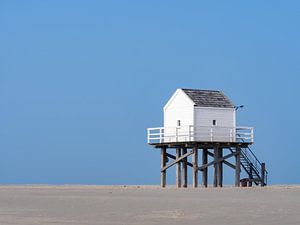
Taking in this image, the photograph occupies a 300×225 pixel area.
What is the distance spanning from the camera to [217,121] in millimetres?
44781

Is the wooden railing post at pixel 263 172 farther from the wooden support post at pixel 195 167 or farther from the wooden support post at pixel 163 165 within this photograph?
the wooden support post at pixel 163 165

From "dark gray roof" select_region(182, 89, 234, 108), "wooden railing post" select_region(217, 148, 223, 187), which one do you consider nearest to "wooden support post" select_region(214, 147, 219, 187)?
"wooden railing post" select_region(217, 148, 223, 187)

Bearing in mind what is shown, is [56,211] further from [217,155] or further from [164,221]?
[217,155]

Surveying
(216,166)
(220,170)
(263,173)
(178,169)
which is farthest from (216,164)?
(263,173)

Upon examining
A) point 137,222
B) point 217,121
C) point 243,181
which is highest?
point 217,121

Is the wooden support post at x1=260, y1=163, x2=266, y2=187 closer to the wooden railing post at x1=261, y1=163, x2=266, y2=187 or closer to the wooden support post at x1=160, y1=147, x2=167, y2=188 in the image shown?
the wooden railing post at x1=261, y1=163, x2=266, y2=187

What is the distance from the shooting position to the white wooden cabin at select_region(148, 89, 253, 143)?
4422cm

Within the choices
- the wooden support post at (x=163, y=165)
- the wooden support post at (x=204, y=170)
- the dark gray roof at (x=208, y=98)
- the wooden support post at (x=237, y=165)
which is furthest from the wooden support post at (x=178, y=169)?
the dark gray roof at (x=208, y=98)

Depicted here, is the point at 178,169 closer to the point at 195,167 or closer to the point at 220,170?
the point at 220,170

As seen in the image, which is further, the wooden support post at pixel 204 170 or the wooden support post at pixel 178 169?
the wooden support post at pixel 178 169

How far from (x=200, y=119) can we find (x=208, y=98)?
1.78 m

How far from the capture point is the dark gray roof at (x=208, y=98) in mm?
44656

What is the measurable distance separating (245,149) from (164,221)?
3220 centimetres

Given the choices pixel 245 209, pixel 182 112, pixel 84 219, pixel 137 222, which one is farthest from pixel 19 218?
pixel 182 112
